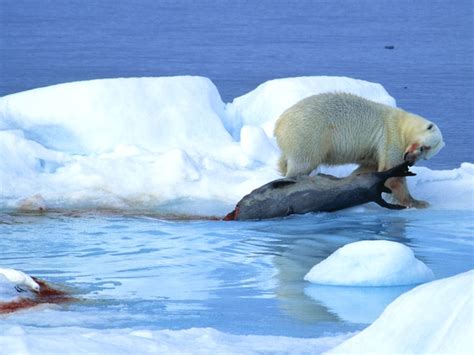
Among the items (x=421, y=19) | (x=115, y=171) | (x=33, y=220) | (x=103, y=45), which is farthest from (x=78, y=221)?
(x=421, y=19)

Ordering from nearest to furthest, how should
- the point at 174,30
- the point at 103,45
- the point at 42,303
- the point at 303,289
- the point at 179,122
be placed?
the point at 42,303
the point at 303,289
the point at 179,122
the point at 103,45
the point at 174,30

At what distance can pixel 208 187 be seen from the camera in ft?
27.2

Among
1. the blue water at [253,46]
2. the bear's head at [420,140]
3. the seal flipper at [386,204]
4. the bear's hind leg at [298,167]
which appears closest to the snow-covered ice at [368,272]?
the seal flipper at [386,204]

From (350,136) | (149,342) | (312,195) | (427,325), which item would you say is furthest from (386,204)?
(427,325)

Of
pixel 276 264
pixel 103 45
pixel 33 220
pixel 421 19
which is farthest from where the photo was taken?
pixel 421 19

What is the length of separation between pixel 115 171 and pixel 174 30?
41.4ft

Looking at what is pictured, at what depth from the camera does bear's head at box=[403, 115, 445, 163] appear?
8.30 meters

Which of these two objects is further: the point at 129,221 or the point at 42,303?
the point at 129,221

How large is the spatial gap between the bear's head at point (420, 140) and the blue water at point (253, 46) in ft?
5.39

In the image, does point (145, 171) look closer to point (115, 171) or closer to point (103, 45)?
point (115, 171)

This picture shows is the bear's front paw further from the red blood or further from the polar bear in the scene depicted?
the red blood

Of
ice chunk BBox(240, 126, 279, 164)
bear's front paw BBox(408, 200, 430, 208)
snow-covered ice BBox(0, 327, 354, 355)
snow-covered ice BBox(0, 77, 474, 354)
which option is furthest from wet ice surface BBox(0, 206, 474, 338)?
ice chunk BBox(240, 126, 279, 164)

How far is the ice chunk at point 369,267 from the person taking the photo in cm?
604

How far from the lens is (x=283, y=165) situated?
8.41 meters
